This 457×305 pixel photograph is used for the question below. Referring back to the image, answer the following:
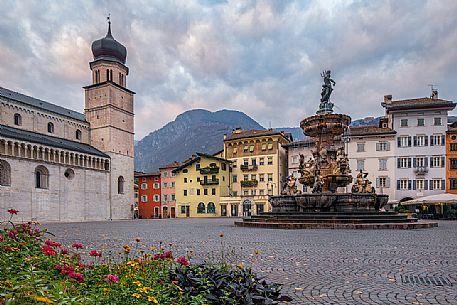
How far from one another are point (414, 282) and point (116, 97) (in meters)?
67.6

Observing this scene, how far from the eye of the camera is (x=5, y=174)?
47.3 meters

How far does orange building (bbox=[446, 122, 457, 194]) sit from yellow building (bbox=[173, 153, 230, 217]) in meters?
35.2


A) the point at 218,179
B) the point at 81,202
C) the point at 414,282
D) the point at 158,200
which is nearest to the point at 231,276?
the point at 414,282

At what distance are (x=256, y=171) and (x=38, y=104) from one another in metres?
38.3

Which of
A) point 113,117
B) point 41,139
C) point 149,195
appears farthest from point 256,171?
point 41,139

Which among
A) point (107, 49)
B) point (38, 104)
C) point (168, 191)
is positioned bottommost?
point (168, 191)

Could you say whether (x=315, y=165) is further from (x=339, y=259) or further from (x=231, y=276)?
(x=231, y=276)

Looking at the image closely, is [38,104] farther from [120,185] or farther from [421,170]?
[421,170]

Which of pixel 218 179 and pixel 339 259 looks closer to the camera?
pixel 339 259

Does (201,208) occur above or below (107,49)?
below

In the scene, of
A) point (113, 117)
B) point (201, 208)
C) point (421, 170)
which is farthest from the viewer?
point (201, 208)

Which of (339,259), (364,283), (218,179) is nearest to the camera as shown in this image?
(364,283)

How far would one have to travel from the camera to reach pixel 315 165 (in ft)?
86.4

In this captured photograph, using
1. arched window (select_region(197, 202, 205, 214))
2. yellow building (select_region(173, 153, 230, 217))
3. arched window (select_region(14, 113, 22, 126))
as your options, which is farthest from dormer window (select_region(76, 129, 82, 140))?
arched window (select_region(197, 202, 205, 214))
